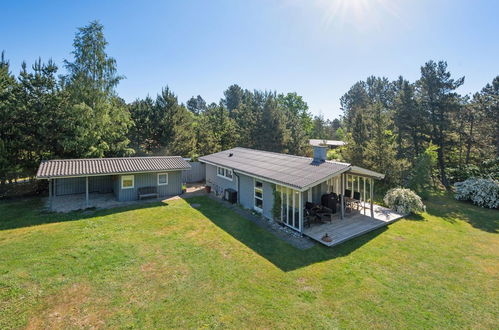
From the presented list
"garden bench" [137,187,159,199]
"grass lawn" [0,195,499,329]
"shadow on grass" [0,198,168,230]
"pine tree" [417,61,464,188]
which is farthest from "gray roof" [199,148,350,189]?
"pine tree" [417,61,464,188]

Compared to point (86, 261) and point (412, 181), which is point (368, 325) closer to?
point (86, 261)

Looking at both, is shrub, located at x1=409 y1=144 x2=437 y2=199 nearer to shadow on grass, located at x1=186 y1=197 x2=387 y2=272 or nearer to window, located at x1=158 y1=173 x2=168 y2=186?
shadow on grass, located at x1=186 y1=197 x2=387 y2=272

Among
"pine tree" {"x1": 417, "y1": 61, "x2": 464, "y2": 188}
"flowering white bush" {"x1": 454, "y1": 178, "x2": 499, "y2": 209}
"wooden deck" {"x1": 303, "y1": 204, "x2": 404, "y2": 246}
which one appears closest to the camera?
"wooden deck" {"x1": 303, "y1": 204, "x2": 404, "y2": 246}

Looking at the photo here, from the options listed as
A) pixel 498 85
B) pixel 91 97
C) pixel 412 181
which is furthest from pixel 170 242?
pixel 498 85

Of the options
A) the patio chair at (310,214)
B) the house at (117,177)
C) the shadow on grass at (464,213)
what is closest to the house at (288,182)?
the patio chair at (310,214)

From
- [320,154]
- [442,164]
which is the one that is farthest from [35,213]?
[442,164]

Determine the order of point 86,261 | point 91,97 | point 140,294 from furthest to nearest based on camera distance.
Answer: point 91,97 → point 86,261 → point 140,294

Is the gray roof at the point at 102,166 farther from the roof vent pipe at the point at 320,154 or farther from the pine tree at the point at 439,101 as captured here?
the pine tree at the point at 439,101
